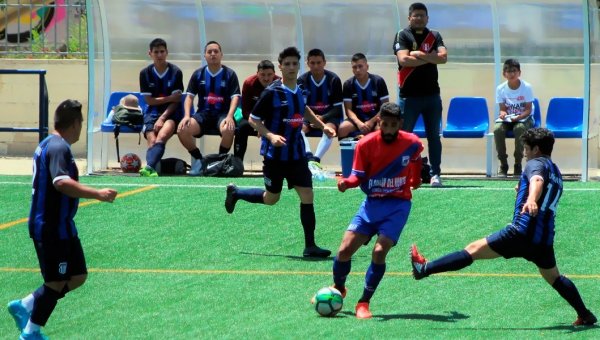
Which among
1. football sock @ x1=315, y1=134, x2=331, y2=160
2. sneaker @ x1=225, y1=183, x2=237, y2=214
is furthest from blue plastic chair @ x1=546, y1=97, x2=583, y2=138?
sneaker @ x1=225, y1=183, x2=237, y2=214

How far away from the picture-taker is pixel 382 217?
8.61 metres

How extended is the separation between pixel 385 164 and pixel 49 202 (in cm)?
244

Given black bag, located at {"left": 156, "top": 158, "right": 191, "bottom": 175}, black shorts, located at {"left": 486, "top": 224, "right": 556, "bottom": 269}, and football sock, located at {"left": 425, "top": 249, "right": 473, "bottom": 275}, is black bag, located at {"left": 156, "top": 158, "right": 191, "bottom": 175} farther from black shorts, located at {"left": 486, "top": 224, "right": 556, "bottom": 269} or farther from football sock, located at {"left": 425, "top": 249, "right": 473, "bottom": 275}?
black shorts, located at {"left": 486, "top": 224, "right": 556, "bottom": 269}

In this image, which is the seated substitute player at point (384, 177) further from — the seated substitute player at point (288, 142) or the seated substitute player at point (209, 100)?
the seated substitute player at point (209, 100)

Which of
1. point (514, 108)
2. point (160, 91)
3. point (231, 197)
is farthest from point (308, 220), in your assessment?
point (160, 91)

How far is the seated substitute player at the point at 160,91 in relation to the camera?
16.7 m

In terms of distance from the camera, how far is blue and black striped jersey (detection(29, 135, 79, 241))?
7.54 metres

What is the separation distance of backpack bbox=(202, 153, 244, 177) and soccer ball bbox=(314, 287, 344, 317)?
25.1ft

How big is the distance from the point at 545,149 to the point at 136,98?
32.4 feet

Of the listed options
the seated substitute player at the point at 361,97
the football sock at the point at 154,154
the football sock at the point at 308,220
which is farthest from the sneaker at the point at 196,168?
the football sock at the point at 308,220

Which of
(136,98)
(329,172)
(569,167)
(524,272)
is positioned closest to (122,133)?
(136,98)

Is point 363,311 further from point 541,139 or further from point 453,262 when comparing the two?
point 541,139

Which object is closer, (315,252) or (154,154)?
(315,252)

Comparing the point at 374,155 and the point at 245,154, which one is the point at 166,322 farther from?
the point at 245,154
